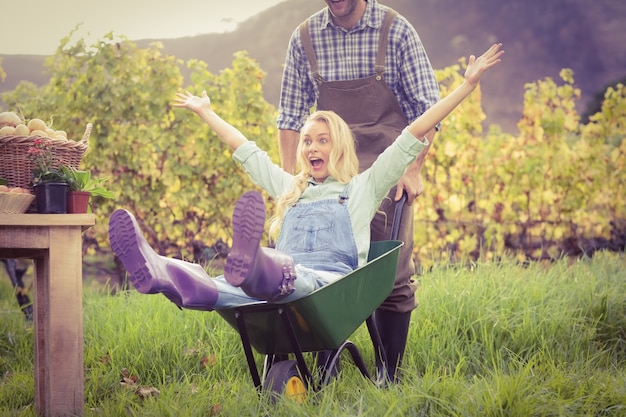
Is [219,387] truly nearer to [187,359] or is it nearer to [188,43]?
[187,359]

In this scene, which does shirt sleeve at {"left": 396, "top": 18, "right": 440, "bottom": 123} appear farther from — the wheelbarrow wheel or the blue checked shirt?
the wheelbarrow wheel

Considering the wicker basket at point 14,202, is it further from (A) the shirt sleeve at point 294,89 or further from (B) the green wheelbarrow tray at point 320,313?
(A) the shirt sleeve at point 294,89

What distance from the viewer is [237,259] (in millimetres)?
2078

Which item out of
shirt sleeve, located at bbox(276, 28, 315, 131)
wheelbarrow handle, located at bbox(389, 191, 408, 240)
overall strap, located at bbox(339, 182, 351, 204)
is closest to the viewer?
overall strap, located at bbox(339, 182, 351, 204)

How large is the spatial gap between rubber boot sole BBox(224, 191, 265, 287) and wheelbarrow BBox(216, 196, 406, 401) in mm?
265

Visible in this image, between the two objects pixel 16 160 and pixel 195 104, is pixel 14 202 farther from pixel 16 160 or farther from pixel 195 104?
pixel 195 104

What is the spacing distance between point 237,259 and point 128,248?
304 millimetres

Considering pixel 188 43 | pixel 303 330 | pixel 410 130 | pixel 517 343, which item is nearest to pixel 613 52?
pixel 188 43

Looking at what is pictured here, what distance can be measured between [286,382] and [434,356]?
1177mm

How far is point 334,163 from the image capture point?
2.85 metres

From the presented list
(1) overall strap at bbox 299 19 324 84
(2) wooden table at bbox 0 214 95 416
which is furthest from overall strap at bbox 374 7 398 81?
(2) wooden table at bbox 0 214 95 416

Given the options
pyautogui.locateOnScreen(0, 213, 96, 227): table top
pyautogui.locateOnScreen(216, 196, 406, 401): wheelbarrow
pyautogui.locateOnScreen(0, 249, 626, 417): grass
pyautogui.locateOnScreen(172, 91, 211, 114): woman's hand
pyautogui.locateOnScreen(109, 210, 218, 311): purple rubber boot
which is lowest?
pyautogui.locateOnScreen(0, 249, 626, 417): grass

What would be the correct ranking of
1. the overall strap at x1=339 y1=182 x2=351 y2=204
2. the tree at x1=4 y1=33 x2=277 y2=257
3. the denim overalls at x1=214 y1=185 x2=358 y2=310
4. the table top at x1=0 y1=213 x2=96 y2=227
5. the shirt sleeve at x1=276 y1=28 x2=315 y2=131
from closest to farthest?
the table top at x1=0 y1=213 x2=96 y2=227 < the denim overalls at x1=214 y1=185 x2=358 y2=310 < the overall strap at x1=339 y1=182 x2=351 y2=204 < the shirt sleeve at x1=276 y1=28 x2=315 y2=131 < the tree at x1=4 y1=33 x2=277 y2=257

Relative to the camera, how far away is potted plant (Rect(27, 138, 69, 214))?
264 cm
